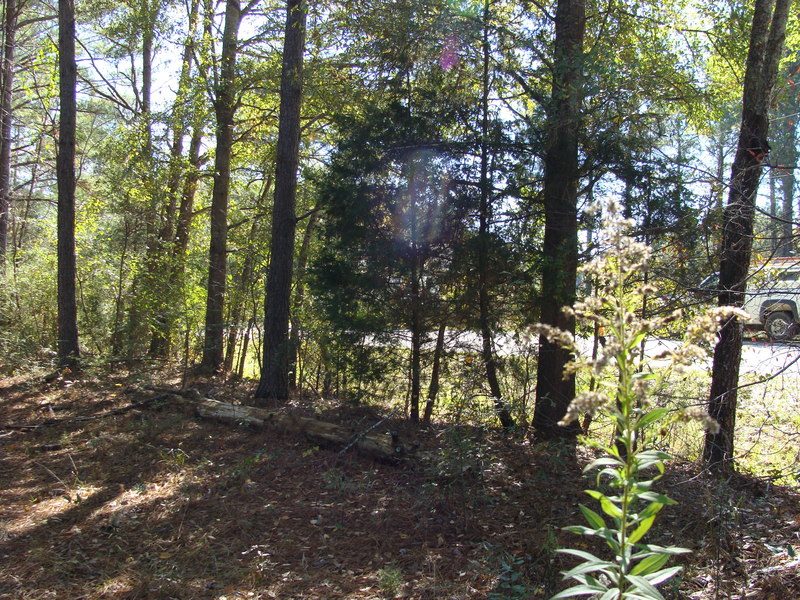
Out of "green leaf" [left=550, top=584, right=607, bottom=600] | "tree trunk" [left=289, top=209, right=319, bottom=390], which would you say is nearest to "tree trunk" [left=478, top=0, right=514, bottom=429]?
"tree trunk" [left=289, top=209, right=319, bottom=390]

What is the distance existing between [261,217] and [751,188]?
9.53 meters

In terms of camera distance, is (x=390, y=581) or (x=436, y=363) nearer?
(x=390, y=581)

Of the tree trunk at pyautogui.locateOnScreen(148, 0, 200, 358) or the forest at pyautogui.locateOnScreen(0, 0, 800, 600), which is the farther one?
the tree trunk at pyautogui.locateOnScreen(148, 0, 200, 358)

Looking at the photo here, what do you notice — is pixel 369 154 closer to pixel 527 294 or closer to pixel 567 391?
pixel 527 294

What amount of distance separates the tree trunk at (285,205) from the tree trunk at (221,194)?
2770 millimetres

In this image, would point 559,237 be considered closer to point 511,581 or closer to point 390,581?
point 511,581

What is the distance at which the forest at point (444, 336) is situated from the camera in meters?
3.77

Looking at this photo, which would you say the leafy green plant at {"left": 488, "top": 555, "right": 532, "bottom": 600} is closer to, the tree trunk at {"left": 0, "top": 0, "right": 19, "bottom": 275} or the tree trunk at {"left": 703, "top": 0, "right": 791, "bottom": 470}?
the tree trunk at {"left": 703, "top": 0, "right": 791, "bottom": 470}

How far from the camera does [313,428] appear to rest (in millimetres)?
6469

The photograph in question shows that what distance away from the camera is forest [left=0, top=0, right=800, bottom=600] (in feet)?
12.4

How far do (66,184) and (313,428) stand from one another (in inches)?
262

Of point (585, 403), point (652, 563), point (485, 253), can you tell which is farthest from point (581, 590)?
point (485, 253)

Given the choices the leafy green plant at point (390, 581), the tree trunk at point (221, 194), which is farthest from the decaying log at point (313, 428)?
the tree trunk at point (221, 194)

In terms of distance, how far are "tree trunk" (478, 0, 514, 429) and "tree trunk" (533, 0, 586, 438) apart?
1.99ft
